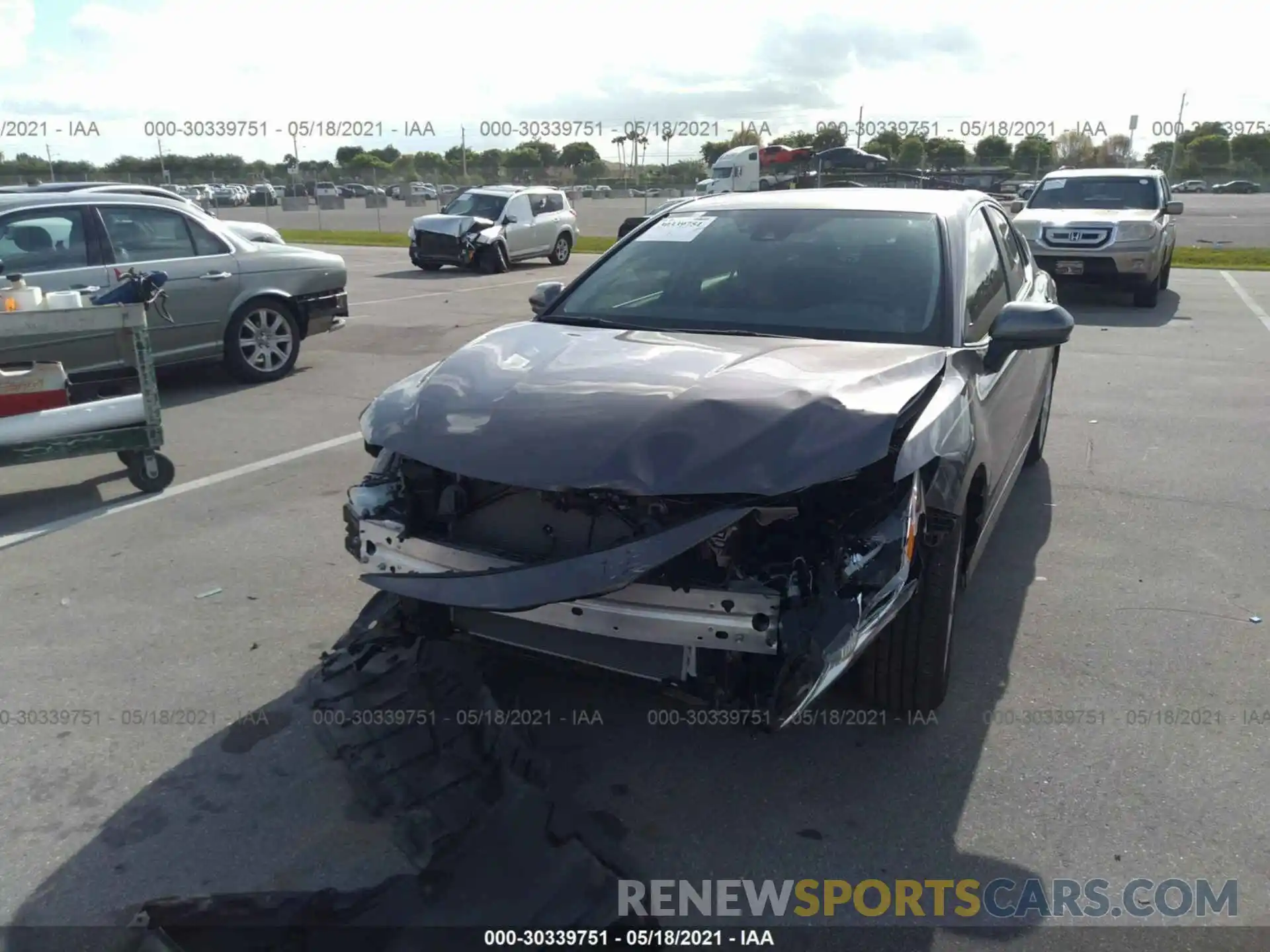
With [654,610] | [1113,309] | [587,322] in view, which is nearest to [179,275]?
[587,322]

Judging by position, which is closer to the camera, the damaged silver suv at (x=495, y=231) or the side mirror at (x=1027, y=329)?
the side mirror at (x=1027, y=329)

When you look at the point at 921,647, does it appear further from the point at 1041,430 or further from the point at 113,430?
the point at 113,430

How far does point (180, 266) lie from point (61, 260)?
0.86 metres

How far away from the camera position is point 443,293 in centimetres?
1619

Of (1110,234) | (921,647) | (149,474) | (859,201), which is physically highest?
(859,201)

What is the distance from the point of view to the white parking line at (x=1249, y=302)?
12484mm

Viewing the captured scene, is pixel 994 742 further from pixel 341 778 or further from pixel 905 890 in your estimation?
pixel 341 778

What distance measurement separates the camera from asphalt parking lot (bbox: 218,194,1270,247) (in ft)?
88.7

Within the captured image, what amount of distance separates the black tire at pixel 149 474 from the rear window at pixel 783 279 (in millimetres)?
2971

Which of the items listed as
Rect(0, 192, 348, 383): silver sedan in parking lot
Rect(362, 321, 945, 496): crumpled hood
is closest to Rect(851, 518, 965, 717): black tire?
Rect(362, 321, 945, 496): crumpled hood

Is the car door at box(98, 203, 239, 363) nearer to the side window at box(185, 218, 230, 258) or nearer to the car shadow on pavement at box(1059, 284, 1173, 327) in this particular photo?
the side window at box(185, 218, 230, 258)

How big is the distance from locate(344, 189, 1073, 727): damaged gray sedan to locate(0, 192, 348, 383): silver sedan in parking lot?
4.67 meters

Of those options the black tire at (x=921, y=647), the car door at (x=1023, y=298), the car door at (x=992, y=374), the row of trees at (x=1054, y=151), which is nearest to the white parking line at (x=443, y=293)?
the car door at (x=1023, y=298)

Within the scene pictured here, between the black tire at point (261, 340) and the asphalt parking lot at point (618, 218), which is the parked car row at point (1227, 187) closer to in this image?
the asphalt parking lot at point (618, 218)
